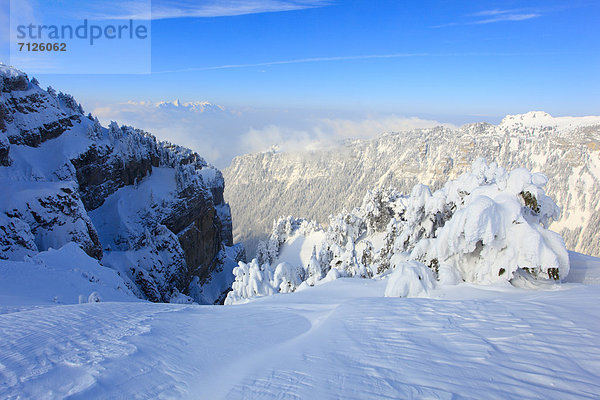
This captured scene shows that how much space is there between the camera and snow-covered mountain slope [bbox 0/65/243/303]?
20938 millimetres

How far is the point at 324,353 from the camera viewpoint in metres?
4.34

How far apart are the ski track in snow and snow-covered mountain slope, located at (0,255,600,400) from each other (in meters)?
0.02

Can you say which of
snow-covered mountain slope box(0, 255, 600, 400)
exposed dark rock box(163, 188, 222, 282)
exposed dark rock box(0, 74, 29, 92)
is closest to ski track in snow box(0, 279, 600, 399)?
snow-covered mountain slope box(0, 255, 600, 400)

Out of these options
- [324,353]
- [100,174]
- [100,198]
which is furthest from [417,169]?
[324,353]

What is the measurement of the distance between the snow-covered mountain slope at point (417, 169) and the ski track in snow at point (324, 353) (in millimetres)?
92855

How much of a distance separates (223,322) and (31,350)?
10.1 feet

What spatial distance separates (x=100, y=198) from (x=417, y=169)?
143479mm

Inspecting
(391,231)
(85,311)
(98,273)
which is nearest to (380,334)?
(85,311)

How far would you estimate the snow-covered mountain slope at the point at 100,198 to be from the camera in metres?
20.9

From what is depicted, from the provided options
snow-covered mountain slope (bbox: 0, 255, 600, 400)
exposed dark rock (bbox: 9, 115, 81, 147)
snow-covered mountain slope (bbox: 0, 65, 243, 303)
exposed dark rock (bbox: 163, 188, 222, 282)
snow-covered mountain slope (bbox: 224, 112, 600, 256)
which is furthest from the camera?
snow-covered mountain slope (bbox: 224, 112, 600, 256)

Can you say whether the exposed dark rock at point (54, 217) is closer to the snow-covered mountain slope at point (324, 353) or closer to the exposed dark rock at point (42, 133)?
the exposed dark rock at point (42, 133)

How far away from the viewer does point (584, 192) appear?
11438 centimetres

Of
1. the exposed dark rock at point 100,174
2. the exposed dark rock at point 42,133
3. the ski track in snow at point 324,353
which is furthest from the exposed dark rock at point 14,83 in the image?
the ski track in snow at point 324,353

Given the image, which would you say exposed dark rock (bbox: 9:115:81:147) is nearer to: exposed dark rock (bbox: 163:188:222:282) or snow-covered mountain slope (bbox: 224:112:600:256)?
exposed dark rock (bbox: 163:188:222:282)
